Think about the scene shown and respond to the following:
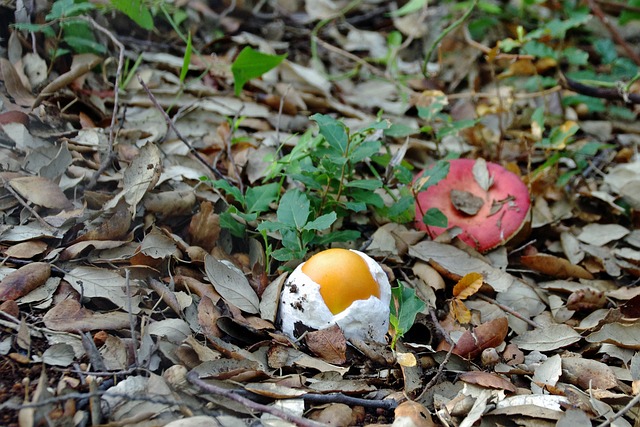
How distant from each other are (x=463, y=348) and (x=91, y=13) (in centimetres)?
170

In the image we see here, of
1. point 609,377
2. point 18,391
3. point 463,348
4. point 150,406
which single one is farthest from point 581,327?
point 18,391

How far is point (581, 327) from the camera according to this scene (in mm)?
1646

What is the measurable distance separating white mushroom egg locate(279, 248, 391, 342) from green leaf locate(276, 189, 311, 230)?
4.7 inches

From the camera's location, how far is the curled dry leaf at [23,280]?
1393 mm

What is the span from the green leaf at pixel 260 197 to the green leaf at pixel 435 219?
43 cm

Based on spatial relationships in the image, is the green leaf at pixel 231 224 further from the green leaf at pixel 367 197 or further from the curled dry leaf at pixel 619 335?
the curled dry leaf at pixel 619 335

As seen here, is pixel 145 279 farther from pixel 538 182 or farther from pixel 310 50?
pixel 310 50

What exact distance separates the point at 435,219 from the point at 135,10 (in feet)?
3.75

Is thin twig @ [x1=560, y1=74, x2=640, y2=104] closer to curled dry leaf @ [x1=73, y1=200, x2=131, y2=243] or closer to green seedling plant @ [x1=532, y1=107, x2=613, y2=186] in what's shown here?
green seedling plant @ [x1=532, y1=107, x2=613, y2=186]

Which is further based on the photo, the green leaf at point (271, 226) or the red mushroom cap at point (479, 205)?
the red mushroom cap at point (479, 205)

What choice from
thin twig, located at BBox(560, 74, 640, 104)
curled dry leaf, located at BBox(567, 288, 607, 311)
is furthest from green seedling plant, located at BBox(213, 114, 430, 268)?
thin twig, located at BBox(560, 74, 640, 104)

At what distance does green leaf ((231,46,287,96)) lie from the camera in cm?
207

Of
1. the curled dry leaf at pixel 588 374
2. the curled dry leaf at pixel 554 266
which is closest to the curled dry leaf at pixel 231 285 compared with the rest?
the curled dry leaf at pixel 588 374

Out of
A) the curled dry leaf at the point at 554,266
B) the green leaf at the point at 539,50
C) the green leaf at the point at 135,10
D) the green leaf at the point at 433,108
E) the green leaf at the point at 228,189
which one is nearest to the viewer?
the green leaf at the point at 228,189
